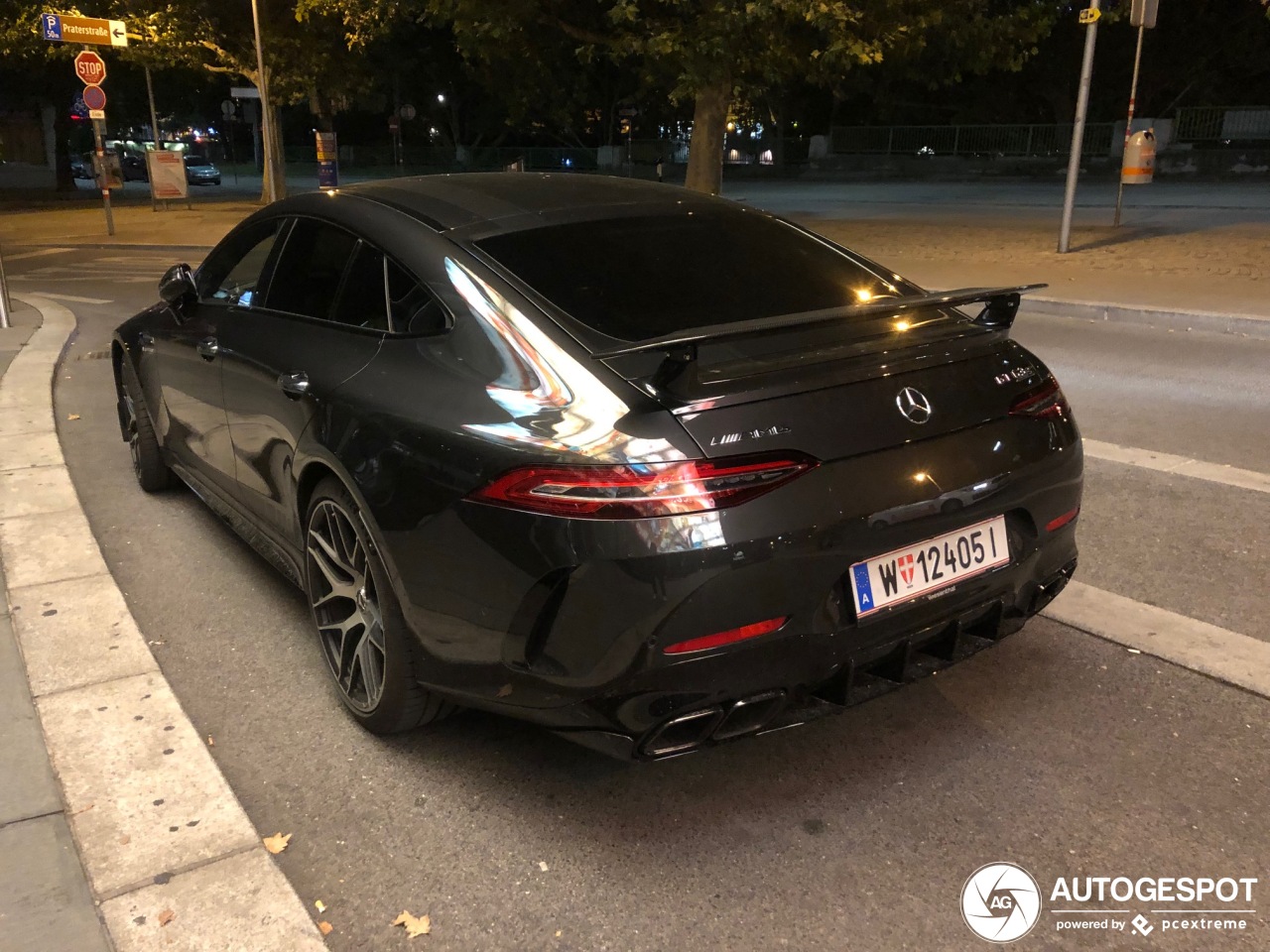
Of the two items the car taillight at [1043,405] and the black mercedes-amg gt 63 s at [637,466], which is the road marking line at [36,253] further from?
the car taillight at [1043,405]

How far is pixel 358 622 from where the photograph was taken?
3.10 meters

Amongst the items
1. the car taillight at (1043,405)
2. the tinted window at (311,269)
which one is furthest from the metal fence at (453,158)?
the car taillight at (1043,405)

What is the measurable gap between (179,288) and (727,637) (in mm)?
2952

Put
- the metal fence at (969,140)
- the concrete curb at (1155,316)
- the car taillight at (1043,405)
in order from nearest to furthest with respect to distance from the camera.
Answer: the car taillight at (1043,405) < the concrete curb at (1155,316) < the metal fence at (969,140)

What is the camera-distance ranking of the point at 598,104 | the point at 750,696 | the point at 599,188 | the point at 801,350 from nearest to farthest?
1. the point at 750,696
2. the point at 801,350
3. the point at 599,188
4. the point at 598,104

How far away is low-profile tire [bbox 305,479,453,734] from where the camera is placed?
113 inches

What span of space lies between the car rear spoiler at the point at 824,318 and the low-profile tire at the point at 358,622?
0.90 meters

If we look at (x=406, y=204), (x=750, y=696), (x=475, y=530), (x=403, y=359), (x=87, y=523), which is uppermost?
(x=406, y=204)

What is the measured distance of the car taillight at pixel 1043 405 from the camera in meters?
2.85

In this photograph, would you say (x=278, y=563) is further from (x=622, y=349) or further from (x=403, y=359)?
(x=622, y=349)

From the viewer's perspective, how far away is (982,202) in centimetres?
2406

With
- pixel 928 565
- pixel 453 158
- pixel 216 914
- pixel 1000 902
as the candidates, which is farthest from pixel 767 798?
pixel 453 158

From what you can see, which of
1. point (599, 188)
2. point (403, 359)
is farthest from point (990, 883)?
point (599, 188)

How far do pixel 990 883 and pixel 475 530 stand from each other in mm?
1448
